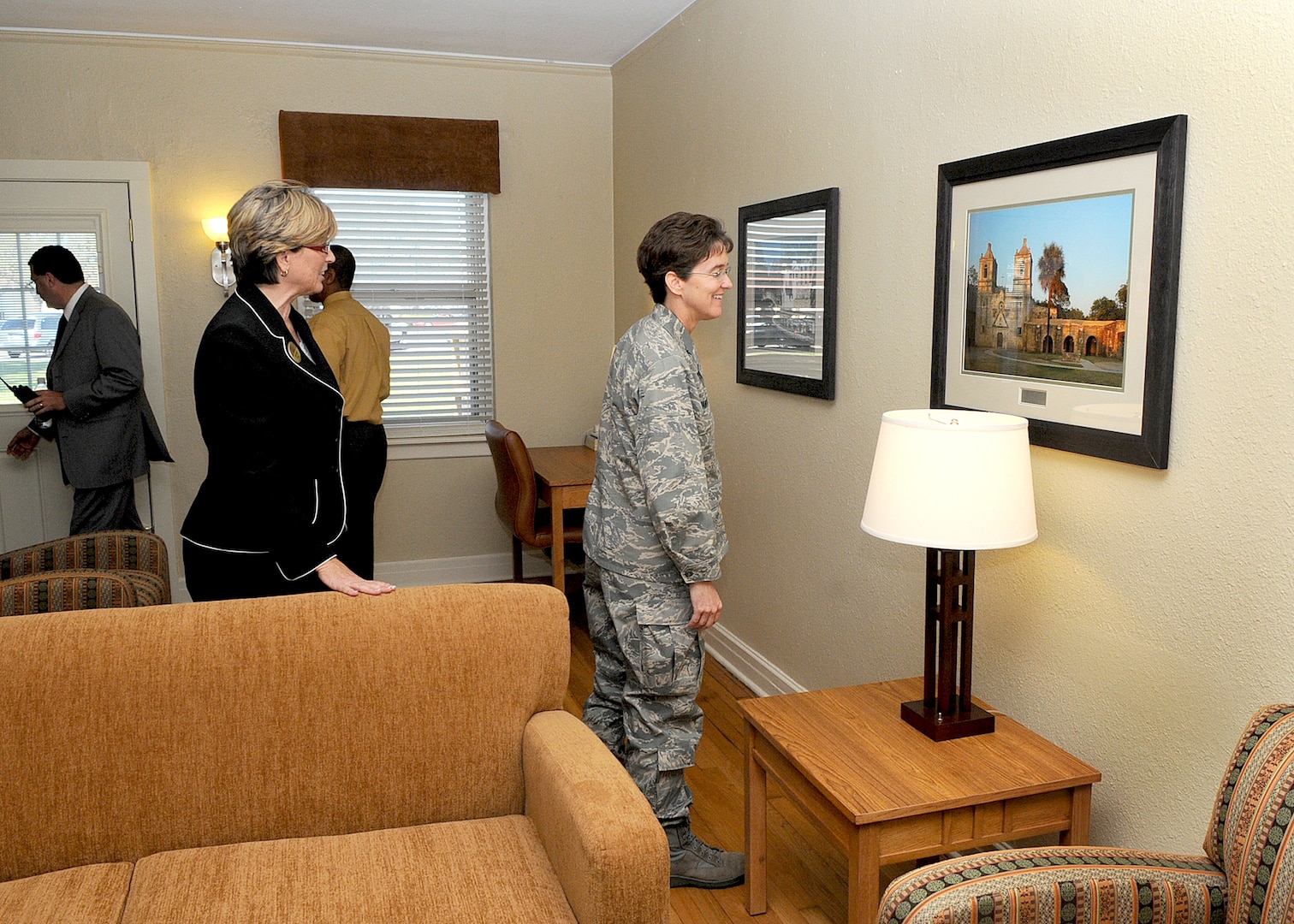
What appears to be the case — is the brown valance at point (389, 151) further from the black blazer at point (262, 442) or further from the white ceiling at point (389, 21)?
the black blazer at point (262, 442)

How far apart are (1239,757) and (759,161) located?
254 cm

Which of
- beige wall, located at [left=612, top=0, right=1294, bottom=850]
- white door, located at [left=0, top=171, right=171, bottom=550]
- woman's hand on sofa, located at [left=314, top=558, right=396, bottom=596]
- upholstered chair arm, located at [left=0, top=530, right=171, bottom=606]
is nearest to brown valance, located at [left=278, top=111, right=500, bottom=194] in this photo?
white door, located at [left=0, top=171, right=171, bottom=550]

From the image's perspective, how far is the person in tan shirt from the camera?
394 cm

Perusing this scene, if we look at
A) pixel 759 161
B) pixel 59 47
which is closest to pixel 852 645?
pixel 759 161

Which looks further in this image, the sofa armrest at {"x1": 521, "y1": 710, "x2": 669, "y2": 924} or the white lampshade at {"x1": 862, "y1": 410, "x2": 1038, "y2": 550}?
the white lampshade at {"x1": 862, "y1": 410, "x2": 1038, "y2": 550}

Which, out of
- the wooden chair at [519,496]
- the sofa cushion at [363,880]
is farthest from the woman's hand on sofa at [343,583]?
the wooden chair at [519,496]

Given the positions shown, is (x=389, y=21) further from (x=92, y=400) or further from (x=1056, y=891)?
(x=1056, y=891)

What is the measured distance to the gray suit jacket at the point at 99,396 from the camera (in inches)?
156

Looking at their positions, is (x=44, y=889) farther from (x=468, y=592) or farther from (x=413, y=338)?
(x=413, y=338)

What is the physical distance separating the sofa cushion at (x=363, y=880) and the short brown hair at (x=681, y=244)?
1.24m

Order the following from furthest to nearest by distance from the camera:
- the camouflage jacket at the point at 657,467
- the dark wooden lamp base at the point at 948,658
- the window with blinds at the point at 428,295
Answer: the window with blinds at the point at 428,295, the camouflage jacket at the point at 657,467, the dark wooden lamp base at the point at 948,658

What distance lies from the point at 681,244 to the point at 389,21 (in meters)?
2.63

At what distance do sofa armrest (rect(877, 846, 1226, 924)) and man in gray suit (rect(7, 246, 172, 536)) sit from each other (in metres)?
3.66

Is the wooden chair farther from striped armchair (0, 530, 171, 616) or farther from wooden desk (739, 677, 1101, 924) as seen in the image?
wooden desk (739, 677, 1101, 924)
